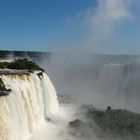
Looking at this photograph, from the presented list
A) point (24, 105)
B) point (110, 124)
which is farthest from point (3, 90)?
point (110, 124)

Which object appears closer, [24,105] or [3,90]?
[3,90]

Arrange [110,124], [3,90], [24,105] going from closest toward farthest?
[3,90]
[24,105]
[110,124]

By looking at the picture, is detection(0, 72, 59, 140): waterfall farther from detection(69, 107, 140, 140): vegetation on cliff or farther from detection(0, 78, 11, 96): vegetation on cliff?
detection(69, 107, 140, 140): vegetation on cliff

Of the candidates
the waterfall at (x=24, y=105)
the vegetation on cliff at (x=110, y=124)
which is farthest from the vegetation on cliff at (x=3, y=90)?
the vegetation on cliff at (x=110, y=124)

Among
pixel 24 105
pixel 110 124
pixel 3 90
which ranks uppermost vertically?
pixel 3 90

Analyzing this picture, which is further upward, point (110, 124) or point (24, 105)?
point (24, 105)

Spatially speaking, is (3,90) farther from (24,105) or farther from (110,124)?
(110,124)

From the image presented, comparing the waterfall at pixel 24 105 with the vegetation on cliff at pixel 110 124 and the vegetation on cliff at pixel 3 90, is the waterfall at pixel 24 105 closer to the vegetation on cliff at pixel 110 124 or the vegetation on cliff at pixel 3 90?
the vegetation on cliff at pixel 3 90

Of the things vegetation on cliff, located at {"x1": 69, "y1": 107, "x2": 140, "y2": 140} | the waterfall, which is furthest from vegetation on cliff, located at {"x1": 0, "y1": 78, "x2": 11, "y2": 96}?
vegetation on cliff, located at {"x1": 69, "y1": 107, "x2": 140, "y2": 140}

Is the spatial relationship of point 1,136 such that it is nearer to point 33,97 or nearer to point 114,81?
point 33,97

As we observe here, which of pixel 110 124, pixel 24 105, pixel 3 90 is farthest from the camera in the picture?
pixel 110 124

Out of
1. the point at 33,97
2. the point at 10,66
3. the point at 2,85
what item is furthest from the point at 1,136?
the point at 10,66
